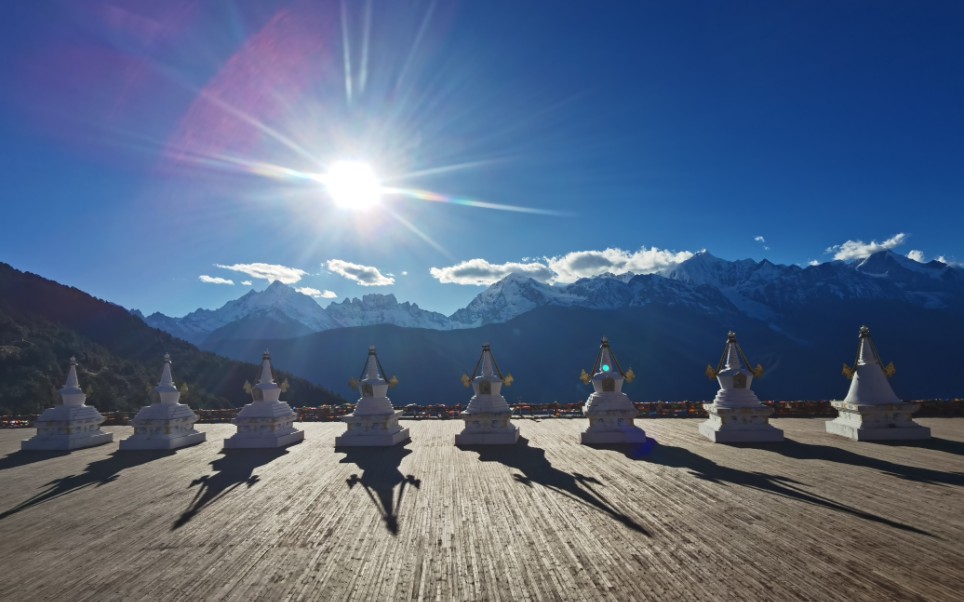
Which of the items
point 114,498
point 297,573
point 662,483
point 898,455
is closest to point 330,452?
point 114,498

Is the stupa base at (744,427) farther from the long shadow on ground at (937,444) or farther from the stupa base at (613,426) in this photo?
the long shadow on ground at (937,444)

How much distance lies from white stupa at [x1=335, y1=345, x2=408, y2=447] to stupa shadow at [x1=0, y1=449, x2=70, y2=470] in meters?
10.0

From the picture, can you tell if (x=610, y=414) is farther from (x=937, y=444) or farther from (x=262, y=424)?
(x=262, y=424)

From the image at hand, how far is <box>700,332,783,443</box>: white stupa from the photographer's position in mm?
15680

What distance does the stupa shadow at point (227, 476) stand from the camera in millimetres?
10227

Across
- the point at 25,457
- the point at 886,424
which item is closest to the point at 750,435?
the point at 886,424

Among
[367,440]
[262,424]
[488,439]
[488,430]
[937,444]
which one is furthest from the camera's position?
[262,424]

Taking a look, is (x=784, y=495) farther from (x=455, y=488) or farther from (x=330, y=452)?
(x=330, y=452)

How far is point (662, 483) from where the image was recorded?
35.6 ft

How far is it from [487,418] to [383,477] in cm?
515

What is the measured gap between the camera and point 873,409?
50.8 feet

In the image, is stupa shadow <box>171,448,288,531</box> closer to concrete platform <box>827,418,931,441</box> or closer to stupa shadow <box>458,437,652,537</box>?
stupa shadow <box>458,437,652,537</box>

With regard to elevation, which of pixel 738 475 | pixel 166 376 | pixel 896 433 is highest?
pixel 166 376

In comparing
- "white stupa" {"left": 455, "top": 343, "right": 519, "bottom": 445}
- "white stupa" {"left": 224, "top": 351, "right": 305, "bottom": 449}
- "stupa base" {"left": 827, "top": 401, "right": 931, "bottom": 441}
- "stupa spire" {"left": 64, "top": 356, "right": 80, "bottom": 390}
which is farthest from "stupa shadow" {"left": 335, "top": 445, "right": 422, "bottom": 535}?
"stupa base" {"left": 827, "top": 401, "right": 931, "bottom": 441}
